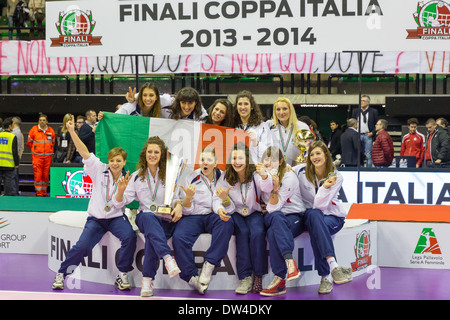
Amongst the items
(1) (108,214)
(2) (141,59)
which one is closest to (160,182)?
(1) (108,214)

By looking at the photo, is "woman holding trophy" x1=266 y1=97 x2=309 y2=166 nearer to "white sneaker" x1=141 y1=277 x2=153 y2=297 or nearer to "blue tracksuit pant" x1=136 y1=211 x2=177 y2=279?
"blue tracksuit pant" x1=136 y1=211 x2=177 y2=279

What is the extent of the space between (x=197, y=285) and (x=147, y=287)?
1.58 feet

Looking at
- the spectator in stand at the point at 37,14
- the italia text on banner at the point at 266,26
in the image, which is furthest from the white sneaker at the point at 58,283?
the spectator in stand at the point at 37,14

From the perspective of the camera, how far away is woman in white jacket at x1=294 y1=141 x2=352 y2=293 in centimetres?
586

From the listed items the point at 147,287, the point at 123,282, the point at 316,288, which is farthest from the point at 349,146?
the point at 147,287

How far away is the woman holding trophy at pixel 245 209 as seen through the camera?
5848mm

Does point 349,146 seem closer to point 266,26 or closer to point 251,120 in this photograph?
point 266,26

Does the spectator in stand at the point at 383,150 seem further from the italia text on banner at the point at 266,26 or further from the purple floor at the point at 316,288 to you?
the purple floor at the point at 316,288

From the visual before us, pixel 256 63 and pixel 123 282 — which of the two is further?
pixel 256 63

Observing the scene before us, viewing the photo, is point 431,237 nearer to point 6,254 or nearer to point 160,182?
point 160,182

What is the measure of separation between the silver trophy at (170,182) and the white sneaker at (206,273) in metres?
0.61

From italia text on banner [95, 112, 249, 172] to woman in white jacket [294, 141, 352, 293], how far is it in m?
1.05

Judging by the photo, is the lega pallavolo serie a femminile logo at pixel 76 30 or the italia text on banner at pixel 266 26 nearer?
the italia text on banner at pixel 266 26

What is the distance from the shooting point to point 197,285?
5.84 meters
